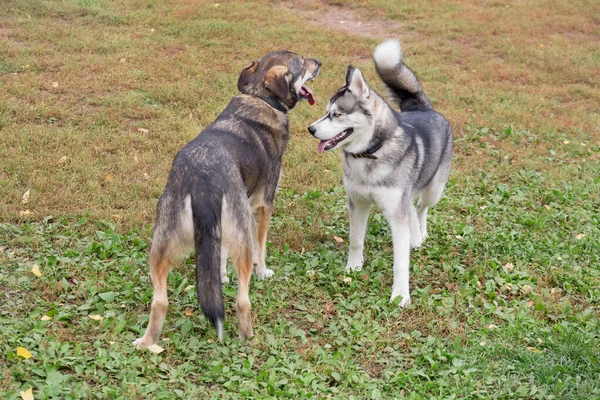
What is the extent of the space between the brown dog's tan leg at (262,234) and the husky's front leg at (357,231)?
2.41ft

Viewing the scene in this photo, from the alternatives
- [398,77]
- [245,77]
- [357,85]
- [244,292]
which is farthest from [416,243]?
[244,292]

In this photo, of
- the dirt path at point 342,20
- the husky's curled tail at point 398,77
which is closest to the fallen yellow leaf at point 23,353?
the husky's curled tail at point 398,77

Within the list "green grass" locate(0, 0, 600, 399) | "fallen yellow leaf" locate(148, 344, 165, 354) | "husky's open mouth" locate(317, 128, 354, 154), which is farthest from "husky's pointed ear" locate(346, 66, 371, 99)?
"fallen yellow leaf" locate(148, 344, 165, 354)

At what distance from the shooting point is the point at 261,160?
515cm

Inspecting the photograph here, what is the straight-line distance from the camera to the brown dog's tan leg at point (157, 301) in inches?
161

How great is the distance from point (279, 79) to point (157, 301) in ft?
7.45

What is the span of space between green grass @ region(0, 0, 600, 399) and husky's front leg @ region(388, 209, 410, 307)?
18 cm

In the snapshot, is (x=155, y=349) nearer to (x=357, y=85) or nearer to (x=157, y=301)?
(x=157, y=301)

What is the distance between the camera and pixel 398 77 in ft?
19.6

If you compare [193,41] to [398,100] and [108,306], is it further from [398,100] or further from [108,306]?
[108,306]

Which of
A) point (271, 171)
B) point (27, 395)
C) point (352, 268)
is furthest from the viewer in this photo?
point (352, 268)

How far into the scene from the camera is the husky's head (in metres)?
5.14

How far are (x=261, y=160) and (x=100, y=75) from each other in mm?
5728

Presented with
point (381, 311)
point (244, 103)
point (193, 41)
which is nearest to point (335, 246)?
point (381, 311)
